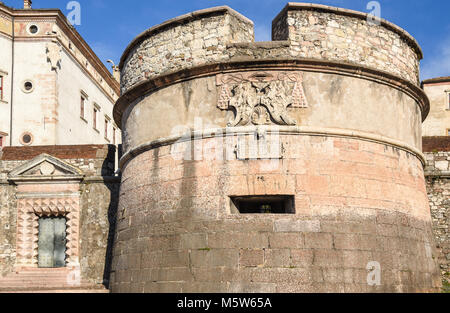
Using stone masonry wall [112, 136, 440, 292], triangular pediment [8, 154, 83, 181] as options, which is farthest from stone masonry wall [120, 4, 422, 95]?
triangular pediment [8, 154, 83, 181]

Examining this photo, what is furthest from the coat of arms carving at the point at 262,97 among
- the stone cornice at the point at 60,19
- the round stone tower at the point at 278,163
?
the stone cornice at the point at 60,19

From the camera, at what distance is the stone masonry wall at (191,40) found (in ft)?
28.3

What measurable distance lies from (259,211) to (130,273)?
2.43m

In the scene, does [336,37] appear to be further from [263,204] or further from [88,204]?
[88,204]

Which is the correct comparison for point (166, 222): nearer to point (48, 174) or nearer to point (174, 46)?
point (174, 46)

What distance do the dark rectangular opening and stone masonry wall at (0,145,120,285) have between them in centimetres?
441

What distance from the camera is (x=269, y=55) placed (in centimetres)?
837

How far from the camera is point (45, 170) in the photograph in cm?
1202

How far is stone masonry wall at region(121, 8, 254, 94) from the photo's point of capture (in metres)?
8.62

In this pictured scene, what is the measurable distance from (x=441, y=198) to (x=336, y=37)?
14.8ft

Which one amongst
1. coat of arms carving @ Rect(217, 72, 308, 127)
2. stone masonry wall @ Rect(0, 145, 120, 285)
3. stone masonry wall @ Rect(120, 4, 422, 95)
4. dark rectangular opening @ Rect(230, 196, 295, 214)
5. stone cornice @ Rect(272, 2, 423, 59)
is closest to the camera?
dark rectangular opening @ Rect(230, 196, 295, 214)

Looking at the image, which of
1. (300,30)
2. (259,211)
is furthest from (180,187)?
(300,30)
